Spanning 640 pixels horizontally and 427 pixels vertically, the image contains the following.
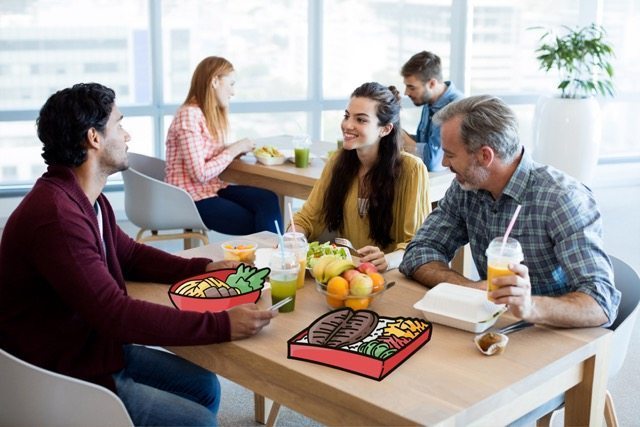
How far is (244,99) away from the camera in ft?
21.3

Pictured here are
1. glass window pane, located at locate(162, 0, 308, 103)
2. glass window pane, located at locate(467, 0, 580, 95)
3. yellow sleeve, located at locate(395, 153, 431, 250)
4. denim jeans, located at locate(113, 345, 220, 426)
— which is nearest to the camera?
denim jeans, located at locate(113, 345, 220, 426)

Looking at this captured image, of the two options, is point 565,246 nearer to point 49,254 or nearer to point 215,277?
point 215,277

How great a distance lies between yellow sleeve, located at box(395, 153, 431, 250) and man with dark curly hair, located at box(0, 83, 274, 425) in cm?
115

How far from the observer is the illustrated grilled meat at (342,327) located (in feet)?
6.57

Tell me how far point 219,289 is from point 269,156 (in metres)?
2.12

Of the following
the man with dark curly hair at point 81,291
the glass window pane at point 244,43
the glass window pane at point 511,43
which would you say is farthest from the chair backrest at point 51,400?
the glass window pane at point 511,43

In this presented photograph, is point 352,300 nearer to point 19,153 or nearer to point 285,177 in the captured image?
point 285,177

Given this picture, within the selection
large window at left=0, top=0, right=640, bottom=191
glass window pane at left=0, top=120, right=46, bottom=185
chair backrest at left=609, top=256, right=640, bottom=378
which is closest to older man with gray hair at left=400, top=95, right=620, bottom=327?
chair backrest at left=609, top=256, right=640, bottom=378

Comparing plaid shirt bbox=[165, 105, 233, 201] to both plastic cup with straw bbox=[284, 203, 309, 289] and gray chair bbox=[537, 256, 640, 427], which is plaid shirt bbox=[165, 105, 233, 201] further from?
gray chair bbox=[537, 256, 640, 427]

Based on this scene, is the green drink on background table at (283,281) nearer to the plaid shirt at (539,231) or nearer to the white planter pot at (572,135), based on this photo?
the plaid shirt at (539,231)

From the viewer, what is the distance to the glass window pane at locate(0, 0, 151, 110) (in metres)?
5.88

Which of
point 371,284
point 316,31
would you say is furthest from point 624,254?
Answer: point 371,284

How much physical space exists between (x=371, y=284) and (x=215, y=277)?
0.46 meters

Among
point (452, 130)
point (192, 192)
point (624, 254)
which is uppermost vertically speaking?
point (452, 130)
